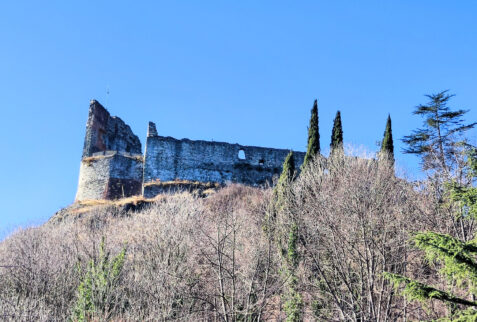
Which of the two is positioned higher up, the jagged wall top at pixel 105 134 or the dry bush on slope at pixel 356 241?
the jagged wall top at pixel 105 134

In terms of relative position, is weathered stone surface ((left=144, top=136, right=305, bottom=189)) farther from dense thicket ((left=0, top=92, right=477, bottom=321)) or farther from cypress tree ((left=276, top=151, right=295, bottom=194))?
dense thicket ((left=0, top=92, right=477, bottom=321))

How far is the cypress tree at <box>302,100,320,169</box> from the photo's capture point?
1071 inches

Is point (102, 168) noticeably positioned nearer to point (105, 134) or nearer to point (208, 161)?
point (105, 134)

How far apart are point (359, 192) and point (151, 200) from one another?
54.1 feet

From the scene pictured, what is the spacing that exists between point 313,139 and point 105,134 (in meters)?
19.3

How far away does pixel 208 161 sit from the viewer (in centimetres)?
3569

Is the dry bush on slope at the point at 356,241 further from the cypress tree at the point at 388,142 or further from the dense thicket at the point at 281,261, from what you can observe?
the cypress tree at the point at 388,142

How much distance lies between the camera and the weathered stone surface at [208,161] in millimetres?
35031

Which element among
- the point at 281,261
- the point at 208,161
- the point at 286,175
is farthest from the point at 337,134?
the point at 281,261

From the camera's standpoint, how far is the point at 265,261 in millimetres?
17859

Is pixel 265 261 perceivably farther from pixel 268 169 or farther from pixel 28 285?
pixel 268 169

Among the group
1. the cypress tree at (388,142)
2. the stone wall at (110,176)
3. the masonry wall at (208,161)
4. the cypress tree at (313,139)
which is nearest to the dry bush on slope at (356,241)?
the cypress tree at (388,142)

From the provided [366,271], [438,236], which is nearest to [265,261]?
[366,271]

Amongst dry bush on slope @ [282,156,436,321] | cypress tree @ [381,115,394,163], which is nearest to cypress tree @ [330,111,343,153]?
cypress tree @ [381,115,394,163]
